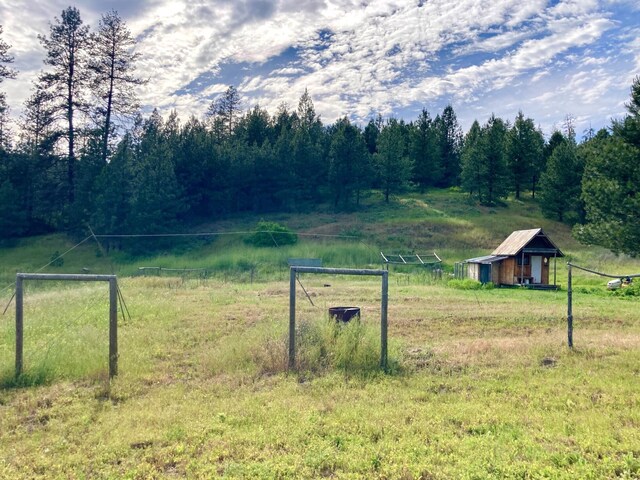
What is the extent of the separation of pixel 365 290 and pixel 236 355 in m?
14.2

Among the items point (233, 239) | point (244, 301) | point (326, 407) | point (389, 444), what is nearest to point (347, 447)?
point (389, 444)

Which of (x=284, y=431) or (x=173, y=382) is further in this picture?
(x=173, y=382)

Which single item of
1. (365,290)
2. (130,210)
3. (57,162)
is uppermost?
(57,162)

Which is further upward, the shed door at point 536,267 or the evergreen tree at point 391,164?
the evergreen tree at point 391,164

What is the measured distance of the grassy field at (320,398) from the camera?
4.32 meters

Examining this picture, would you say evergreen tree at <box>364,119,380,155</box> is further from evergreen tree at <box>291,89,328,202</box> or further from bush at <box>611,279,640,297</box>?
bush at <box>611,279,640,297</box>

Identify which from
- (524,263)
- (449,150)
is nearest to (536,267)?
Answer: (524,263)

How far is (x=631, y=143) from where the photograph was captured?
20.2 metres

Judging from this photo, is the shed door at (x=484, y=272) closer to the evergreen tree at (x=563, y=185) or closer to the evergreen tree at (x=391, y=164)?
the evergreen tree at (x=563, y=185)

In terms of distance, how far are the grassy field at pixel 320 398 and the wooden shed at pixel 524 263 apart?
1444 cm

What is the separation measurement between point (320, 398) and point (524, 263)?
25.4 metres

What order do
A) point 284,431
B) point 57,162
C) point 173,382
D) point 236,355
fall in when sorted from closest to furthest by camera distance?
point 284,431, point 173,382, point 236,355, point 57,162

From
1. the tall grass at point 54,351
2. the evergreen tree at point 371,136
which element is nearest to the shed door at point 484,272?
the tall grass at point 54,351

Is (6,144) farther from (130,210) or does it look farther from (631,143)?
(631,143)
